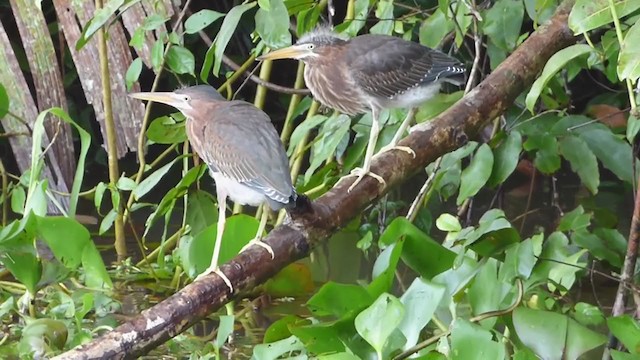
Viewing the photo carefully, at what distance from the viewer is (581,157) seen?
3.44 metres

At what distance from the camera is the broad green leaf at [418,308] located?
2.35m

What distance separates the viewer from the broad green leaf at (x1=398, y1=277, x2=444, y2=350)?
2.35 meters

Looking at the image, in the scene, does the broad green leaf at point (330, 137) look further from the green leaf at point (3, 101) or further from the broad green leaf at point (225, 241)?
the green leaf at point (3, 101)

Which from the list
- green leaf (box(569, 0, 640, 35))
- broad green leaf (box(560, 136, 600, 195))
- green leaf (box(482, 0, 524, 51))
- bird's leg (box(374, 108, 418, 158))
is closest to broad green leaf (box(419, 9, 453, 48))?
green leaf (box(482, 0, 524, 51))

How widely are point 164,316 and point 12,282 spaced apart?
2.08 m

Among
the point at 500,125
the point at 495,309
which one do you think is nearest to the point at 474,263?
the point at 495,309

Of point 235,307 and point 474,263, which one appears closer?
point 474,263

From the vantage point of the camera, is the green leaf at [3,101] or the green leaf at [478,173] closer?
the green leaf at [478,173]

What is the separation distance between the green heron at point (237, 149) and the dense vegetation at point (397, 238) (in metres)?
0.12

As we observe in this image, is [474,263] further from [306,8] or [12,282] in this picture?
[12,282]

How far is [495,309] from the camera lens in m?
2.48

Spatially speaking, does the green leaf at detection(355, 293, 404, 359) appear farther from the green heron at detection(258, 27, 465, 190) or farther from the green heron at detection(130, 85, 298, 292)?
the green heron at detection(258, 27, 465, 190)

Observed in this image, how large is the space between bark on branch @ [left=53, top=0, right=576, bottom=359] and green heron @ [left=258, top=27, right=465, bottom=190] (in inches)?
8.4

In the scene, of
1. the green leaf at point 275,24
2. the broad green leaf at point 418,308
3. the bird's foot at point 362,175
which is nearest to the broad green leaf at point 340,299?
the broad green leaf at point 418,308
